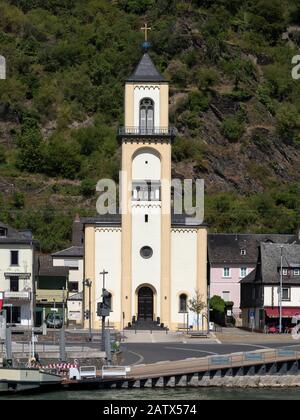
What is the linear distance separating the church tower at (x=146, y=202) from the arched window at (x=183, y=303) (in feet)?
2.87

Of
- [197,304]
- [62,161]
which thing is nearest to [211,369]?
[197,304]

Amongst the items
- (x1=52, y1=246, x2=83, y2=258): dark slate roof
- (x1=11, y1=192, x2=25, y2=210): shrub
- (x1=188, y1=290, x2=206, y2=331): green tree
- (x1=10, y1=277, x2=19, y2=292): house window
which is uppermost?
(x1=11, y1=192, x2=25, y2=210): shrub

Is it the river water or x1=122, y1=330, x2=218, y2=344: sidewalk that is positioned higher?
x1=122, y1=330, x2=218, y2=344: sidewalk

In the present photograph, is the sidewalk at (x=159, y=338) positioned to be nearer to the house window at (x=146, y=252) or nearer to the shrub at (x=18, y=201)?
the house window at (x=146, y=252)

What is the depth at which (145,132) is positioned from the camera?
113m

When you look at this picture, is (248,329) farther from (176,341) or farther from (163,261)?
(176,341)

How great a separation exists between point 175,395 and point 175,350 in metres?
16.1

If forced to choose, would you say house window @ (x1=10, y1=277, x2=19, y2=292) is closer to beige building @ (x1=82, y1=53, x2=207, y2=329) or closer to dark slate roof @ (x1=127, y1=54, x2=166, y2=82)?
beige building @ (x1=82, y1=53, x2=207, y2=329)

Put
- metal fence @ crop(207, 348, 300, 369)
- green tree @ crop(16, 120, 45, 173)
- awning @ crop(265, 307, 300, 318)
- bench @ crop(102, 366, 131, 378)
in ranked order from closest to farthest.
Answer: bench @ crop(102, 366, 131, 378)
metal fence @ crop(207, 348, 300, 369)
awning @ crop(265, 307, 300, 318)
green tree @ crop(16, 120, 45, 173)

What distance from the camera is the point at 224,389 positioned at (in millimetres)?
75875

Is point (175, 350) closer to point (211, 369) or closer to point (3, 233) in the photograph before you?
point (211, 369)

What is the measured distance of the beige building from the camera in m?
111

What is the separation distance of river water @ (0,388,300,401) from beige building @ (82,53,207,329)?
1381 inches

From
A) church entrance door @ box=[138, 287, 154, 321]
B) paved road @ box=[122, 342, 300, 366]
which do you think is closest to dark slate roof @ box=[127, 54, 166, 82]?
church entrance door @ box=[138, 287, 154, 321]
